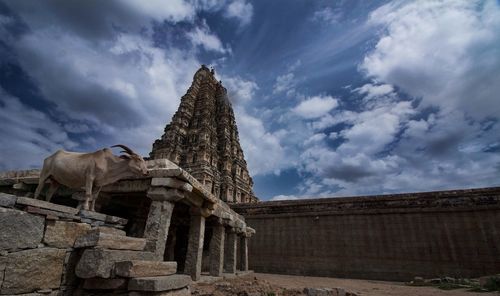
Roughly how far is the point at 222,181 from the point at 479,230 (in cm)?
2371

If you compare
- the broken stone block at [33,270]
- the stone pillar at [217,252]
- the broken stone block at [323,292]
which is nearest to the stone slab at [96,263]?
the broken stone block at [33,270]

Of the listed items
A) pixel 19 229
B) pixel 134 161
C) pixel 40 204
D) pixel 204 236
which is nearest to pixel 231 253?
pixel 204 236

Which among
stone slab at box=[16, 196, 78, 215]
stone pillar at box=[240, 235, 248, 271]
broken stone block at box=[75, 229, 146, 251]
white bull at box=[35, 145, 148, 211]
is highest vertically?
white bull at box=[35, 145, 148, 211]

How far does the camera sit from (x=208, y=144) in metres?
30.8

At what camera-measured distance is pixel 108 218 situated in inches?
176

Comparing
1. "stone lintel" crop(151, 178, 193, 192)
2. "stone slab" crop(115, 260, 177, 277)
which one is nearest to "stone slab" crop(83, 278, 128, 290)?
"stone slab" crop(115, 260, 177, 277)

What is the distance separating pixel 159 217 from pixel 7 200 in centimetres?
328

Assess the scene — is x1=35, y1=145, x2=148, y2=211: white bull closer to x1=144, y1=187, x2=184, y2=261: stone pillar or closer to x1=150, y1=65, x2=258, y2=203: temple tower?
x1=144, y1=187, x2=184, y2=261: stone pillar

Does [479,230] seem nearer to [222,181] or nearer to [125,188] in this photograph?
[125,188]

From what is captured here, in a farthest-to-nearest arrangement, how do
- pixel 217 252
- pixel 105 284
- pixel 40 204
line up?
pixel 217 252, pixel 105 284, pixel 40 204

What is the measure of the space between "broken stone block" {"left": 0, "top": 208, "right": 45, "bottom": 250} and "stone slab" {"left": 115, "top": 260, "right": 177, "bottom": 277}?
3.42 feet

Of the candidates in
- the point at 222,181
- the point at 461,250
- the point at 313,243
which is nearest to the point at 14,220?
the point at 313,243

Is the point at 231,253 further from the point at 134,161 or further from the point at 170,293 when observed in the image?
the point at 170,293

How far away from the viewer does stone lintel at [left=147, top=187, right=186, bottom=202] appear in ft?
20.1
